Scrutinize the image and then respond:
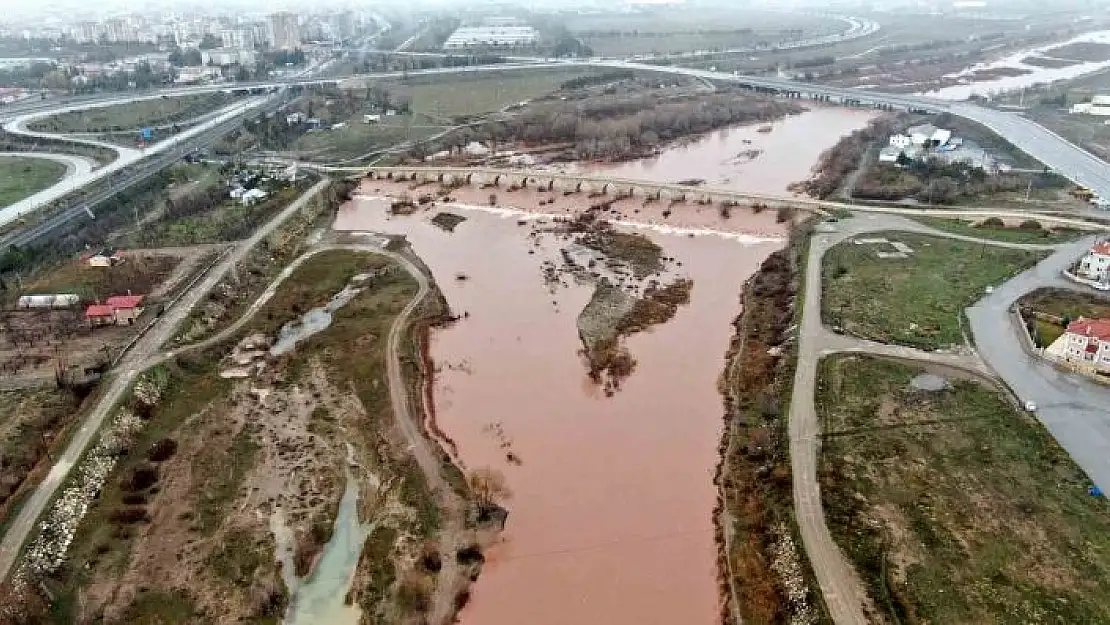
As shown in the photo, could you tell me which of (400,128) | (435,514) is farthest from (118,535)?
(400,128)

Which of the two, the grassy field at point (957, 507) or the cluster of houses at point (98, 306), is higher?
the cluster of houses at point (98, 306)

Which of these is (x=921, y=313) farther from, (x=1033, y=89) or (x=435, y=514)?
(x=1033, y=89)

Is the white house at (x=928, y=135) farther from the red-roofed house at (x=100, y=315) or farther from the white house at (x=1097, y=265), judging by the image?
the red-roofed house at (x=100, y=315)

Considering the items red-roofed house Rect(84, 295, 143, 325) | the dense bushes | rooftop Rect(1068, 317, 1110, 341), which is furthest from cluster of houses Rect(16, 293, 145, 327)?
the dense bushes

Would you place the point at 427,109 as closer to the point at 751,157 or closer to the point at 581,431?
the point at 751,157

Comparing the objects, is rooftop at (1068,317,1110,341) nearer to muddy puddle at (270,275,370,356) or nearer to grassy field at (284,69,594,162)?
muddy puddle at (270,275,370,356)

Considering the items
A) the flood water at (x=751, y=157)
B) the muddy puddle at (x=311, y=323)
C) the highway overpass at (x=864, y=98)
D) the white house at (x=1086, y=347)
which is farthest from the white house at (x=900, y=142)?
the muddy puddle at (x=311, y=323)

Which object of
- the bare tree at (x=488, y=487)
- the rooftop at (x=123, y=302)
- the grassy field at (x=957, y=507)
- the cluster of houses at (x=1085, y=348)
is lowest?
the bare tree at (x=488, y=487)
